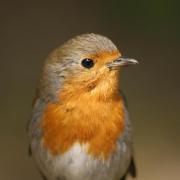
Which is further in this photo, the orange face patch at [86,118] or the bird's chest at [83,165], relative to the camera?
the bird's chest at [83,165]

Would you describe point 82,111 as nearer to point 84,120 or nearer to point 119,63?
point 84,120

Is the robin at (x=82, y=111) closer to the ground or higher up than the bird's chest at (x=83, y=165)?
higher up

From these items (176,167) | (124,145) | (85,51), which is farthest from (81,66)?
(176,167)

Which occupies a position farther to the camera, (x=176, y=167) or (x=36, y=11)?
(x=36, y=11)

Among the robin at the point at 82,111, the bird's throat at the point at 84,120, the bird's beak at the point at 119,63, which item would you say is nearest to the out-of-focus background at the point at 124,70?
the robin at the point at 82,111

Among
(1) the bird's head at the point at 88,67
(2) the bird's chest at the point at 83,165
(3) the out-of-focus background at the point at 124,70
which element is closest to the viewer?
(1) the bird's head at the point at 88,67

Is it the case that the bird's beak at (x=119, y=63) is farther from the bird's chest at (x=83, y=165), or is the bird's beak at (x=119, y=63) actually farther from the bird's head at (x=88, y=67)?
the bird's chest at (x=83, y=165)

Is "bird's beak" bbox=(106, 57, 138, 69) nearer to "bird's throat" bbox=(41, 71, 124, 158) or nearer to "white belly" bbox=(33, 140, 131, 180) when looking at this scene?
"bird's throat" bbox=(41, 71, 124, 158)

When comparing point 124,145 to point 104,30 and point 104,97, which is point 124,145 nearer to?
point 104,97
